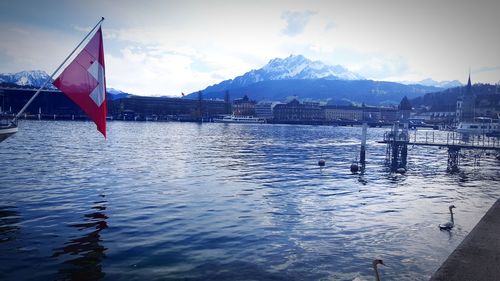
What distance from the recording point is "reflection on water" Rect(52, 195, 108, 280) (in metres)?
15.5

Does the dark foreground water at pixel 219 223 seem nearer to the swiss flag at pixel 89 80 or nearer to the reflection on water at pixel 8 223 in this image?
the reflection on water at pixel 8 223

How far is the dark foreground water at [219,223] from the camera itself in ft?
55.9

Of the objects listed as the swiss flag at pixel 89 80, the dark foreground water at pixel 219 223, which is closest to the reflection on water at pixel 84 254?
the dark foreground water at pixel 219 223

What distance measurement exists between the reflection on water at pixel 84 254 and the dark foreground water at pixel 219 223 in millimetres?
47

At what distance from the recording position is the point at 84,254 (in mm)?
17625

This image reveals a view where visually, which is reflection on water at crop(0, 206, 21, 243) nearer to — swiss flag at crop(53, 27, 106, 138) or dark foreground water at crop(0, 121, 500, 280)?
dark foreground water at crop(0, 121, 500, 280)

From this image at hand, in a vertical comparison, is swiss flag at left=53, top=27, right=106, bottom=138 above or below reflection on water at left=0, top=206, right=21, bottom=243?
above

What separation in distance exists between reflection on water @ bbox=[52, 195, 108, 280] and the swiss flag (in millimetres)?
6126

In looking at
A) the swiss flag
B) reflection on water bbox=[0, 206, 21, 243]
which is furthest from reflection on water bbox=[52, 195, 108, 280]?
the swiss flag

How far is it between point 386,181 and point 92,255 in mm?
37483

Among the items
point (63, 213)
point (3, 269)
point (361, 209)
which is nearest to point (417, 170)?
point (361, 209)

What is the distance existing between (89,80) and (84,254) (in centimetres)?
822

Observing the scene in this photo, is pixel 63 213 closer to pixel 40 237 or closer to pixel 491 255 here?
pixel 40 237

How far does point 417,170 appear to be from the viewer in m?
58.3
